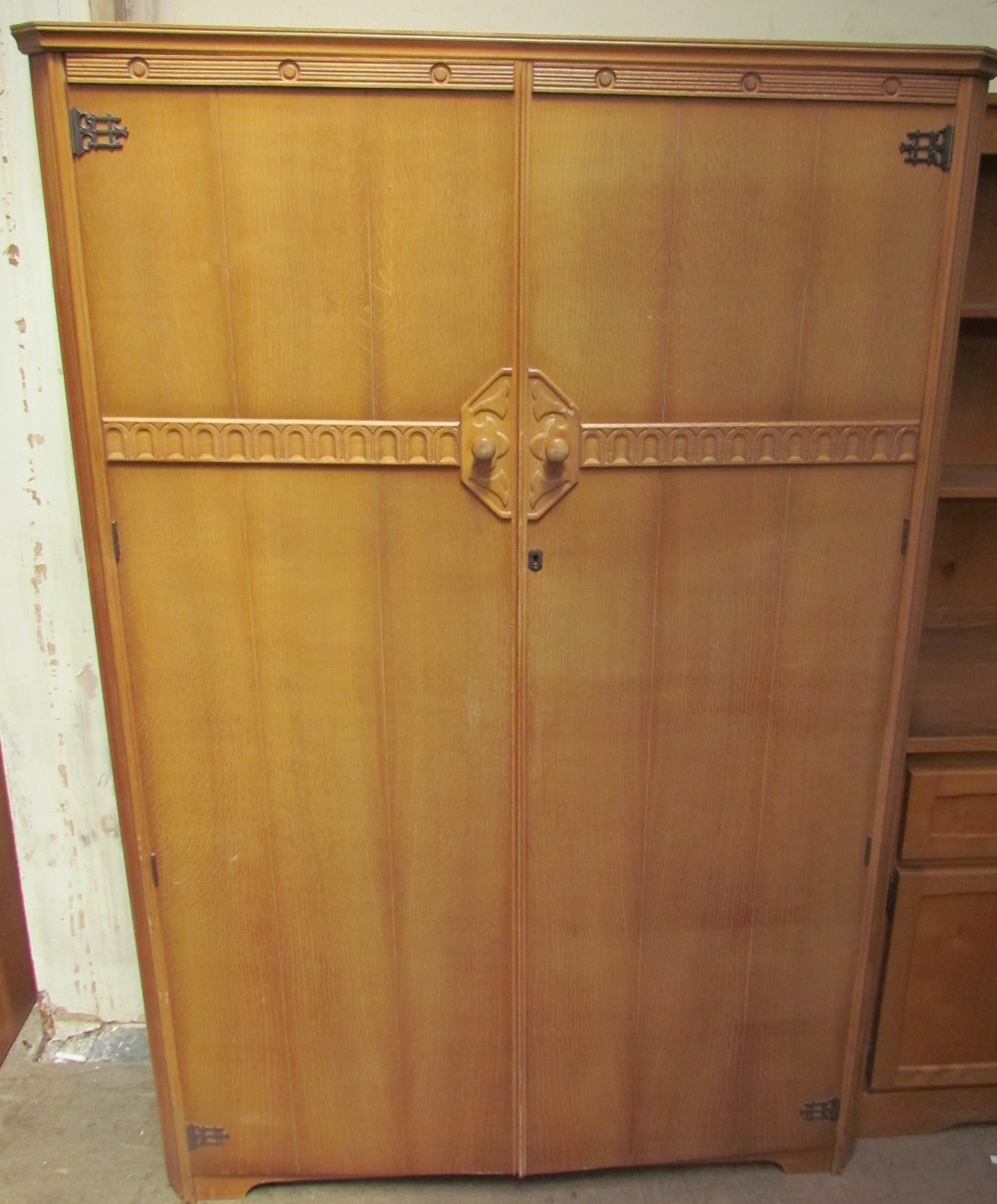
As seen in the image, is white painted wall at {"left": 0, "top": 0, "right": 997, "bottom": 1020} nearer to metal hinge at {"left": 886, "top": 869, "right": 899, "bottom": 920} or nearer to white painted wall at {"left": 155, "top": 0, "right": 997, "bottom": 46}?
white painted wall at {"left": 155, "top": 0, "right": 997, "bottom": 46}

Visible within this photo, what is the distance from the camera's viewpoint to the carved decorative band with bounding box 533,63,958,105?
3.86ft

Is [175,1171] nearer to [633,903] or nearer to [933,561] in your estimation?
[633,903]

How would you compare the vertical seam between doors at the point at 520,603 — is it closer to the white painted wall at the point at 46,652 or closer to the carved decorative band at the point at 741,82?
the carved decorative band at the point at 741,82

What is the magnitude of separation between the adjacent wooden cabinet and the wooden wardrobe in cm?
12

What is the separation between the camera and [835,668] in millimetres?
1434

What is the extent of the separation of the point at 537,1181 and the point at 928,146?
1830 mm

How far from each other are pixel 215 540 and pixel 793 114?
0.99 meters

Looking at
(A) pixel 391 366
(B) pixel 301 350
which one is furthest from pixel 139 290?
(A) pixel 391 366

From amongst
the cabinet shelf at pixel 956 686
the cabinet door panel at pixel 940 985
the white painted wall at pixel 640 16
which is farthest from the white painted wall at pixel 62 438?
the cabinet door panel at pixel 940 985

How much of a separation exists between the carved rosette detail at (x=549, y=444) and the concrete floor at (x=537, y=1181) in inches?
49.8

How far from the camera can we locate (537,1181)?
170 cm

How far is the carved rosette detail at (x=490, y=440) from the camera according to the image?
128 cm

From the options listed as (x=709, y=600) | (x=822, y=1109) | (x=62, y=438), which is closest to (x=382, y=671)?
(x=709, y=600)

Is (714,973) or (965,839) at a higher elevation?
(965,839)
